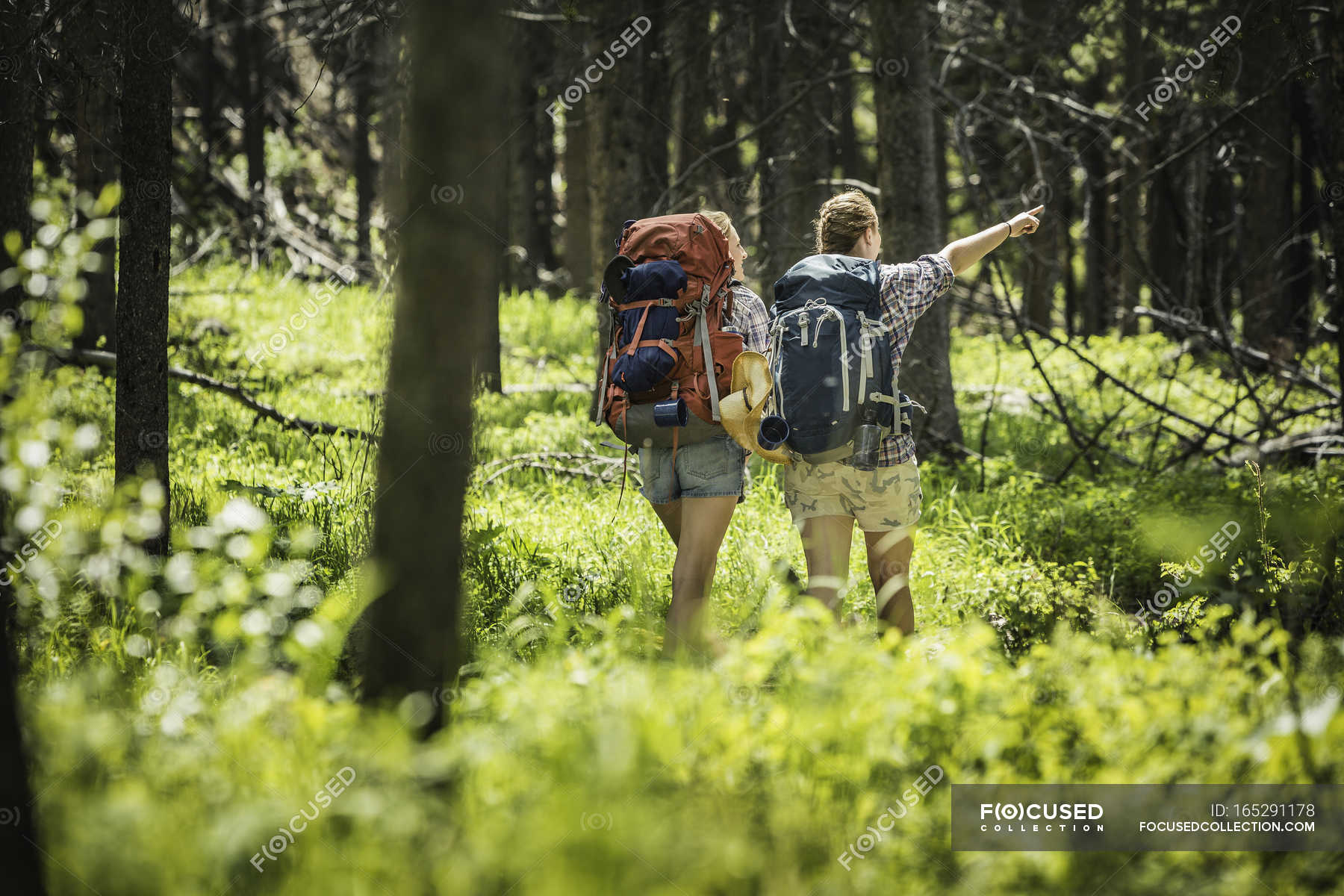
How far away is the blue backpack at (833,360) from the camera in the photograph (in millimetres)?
3857

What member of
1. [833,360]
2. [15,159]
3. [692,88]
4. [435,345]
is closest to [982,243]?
[833,360]

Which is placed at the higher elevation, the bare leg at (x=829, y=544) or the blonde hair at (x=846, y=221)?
the blonde hair at (x=846, y=221)

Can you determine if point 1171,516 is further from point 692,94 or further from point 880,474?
point 692,94

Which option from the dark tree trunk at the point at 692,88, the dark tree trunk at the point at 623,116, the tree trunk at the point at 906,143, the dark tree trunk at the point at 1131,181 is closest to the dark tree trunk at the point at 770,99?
the dark tree trunk at the point at 692,88

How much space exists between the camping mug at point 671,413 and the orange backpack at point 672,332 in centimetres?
2

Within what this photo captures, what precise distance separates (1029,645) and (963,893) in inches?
104

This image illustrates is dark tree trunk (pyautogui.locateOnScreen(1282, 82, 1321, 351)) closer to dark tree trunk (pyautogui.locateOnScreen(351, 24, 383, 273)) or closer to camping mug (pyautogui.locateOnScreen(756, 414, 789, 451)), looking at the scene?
camping mug (pyautogui.locateOnScreen(756, 414, 789, 451))

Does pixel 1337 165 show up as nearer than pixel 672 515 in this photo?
No

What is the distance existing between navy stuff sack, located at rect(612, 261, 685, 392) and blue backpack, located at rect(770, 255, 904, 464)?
0.47 m

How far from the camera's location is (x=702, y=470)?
3.95 m

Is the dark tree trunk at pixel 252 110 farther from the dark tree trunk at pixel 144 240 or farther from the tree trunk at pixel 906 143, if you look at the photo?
the dark tree trunk at pixel 144 240

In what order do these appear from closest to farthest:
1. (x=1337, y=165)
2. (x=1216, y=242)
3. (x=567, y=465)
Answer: (x=1337, y=165) < (x=567, y=465) < (x=1216, y=242)

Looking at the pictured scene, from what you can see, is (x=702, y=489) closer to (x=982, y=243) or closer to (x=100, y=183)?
(x=982, y=243)

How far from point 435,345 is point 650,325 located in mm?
1212
